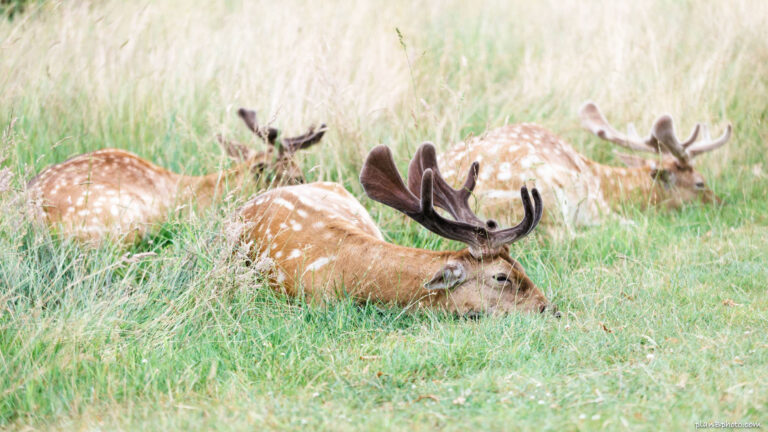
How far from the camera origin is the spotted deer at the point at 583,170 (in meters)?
6.67

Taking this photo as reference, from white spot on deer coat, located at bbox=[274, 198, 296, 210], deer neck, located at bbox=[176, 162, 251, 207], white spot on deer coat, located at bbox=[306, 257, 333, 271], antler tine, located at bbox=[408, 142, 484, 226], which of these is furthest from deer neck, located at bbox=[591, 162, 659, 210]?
white spot on deer coat, located at bbox=[306, 257, 333, 271]

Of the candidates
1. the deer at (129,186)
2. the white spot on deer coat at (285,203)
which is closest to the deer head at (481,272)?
the white spot on deer coat at (285,203)

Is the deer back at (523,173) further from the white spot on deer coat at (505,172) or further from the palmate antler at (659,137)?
the palmate antler at (659,137)

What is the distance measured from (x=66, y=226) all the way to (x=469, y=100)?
408 centimetres

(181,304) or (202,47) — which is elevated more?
(202,47)

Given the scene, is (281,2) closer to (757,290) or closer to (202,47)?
(202,47)

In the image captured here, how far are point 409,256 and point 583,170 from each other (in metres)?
2.93

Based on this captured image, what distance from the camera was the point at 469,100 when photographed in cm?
845

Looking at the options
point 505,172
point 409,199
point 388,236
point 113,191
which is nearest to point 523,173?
point 505,172

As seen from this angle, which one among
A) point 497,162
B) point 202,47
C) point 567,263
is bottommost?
point 567,263

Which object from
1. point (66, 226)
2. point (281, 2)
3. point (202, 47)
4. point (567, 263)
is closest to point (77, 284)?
point (66, 226)

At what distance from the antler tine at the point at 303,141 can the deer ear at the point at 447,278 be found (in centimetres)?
247

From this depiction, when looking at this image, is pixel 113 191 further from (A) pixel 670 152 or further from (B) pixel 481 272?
(A) pixel 670 152

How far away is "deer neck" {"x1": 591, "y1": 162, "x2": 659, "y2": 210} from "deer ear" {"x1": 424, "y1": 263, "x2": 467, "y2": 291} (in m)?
3.06
